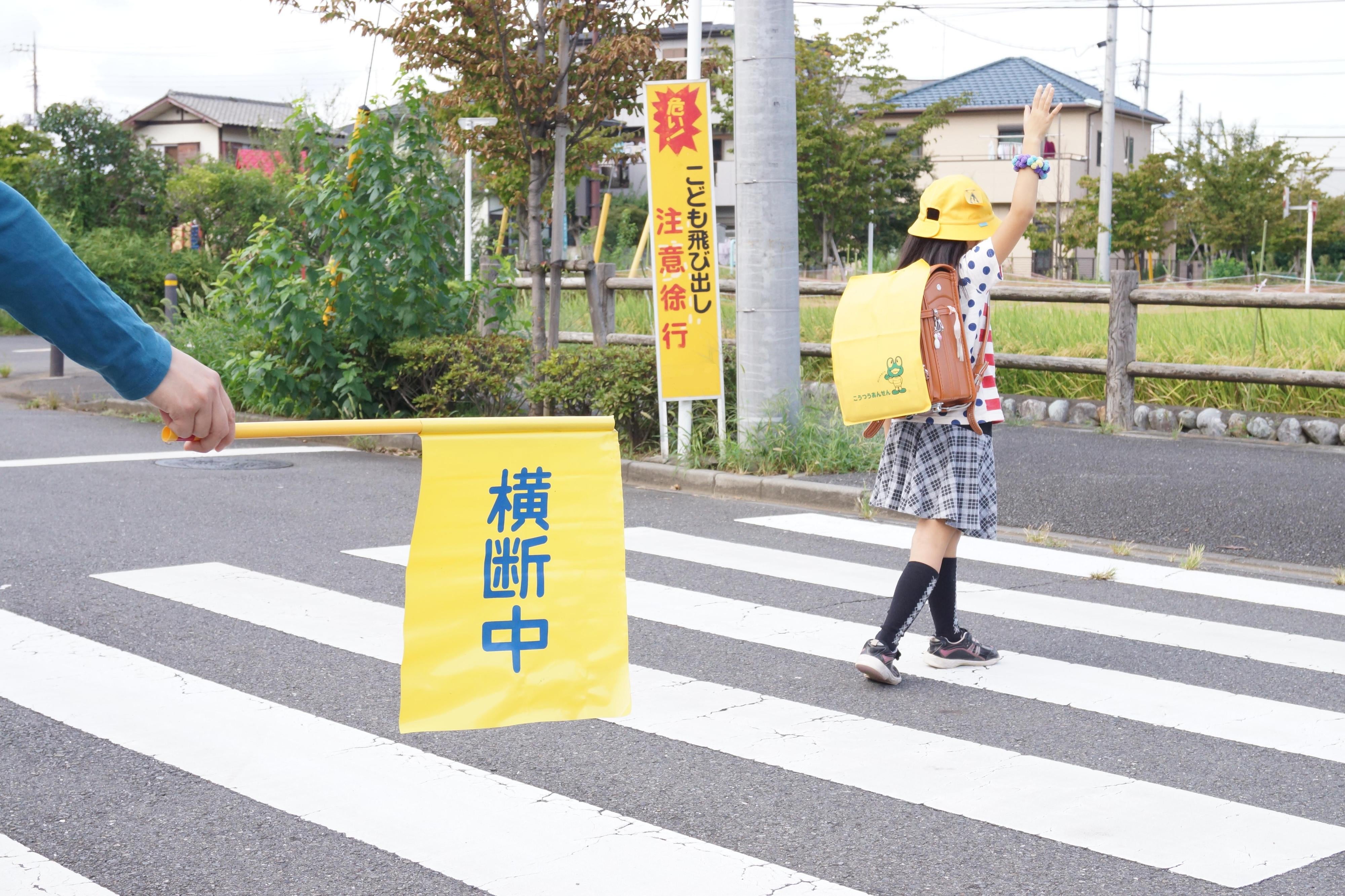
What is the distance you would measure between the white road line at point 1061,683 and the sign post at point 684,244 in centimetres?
354

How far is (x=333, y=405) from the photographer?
39.7 feet

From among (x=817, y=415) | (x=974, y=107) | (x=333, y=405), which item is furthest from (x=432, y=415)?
(x=974, y=107)

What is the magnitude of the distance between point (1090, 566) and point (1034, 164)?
278 centimetres

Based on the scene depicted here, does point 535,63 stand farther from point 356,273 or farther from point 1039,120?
point 1039,120

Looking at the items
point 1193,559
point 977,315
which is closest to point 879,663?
point 977,315

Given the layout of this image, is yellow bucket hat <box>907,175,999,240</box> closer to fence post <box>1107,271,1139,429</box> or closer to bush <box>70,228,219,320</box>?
fence post <box>1107,271,1139,429</box>

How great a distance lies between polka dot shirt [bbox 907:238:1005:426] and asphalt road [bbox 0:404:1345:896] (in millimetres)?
983

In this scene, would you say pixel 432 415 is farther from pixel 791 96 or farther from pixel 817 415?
pixel 791 96

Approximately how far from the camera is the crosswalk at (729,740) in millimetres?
3217

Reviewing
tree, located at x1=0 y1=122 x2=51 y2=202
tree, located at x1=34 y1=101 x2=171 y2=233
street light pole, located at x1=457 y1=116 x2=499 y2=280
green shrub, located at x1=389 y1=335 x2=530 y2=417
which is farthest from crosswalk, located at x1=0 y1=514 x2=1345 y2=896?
tree, located at x1=0 y1=122 x2=51 y2=202

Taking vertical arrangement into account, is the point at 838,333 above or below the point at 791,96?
below

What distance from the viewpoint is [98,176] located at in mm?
26500

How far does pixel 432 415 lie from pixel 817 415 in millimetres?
3626

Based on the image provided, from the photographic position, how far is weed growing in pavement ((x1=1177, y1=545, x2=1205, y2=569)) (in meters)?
6.80
